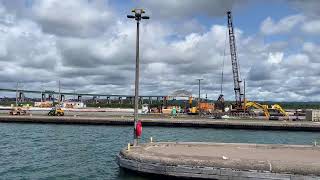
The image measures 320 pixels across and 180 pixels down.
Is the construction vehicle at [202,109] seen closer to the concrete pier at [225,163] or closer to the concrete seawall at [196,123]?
the concrete seawall at [196,123]

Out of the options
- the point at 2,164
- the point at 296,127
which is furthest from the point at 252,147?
the point at 296,127

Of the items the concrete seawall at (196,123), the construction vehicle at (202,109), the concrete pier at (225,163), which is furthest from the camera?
the construction vehicle at (202,109)

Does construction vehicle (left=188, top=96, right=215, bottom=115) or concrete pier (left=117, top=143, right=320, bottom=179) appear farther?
construction vehicle (left=188, top=96, right=215, bottom=115)

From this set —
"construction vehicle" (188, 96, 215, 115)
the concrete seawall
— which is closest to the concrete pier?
the concrete seawall

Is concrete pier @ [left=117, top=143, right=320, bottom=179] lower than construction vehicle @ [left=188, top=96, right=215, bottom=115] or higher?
lower

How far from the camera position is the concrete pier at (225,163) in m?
23.2

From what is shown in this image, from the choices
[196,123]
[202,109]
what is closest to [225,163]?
[196,123]

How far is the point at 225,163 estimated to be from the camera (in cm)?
2425

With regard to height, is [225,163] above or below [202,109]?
below

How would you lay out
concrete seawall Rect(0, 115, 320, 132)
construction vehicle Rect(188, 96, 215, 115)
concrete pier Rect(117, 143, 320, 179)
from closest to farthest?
concrete pier Rect(117, 143, 320, 179)
concrete seawall Rect(0, 115, 320, 132)
construction vehicle Rect(188, 96, 215, 115)

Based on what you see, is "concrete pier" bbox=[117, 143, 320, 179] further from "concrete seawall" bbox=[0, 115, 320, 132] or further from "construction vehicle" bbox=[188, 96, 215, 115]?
"construction vehicle" bbox=[188, 96, 215, 115]

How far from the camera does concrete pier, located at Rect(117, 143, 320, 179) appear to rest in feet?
76.2

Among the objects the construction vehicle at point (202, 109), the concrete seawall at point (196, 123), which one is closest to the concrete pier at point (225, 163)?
the concrete seawall at point (196, 123)

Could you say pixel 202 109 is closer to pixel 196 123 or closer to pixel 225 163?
pixel 196 123
